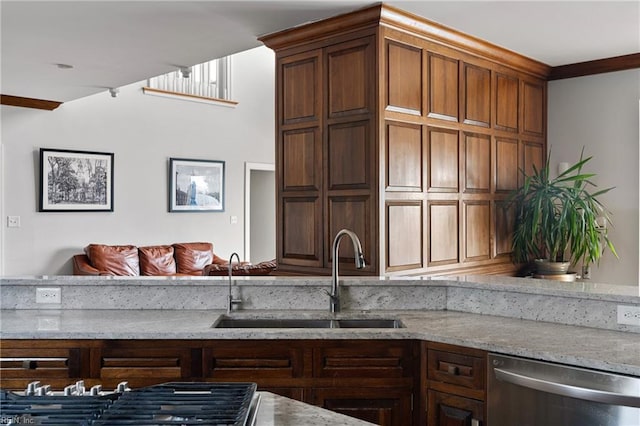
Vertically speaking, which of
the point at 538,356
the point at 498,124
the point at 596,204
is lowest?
the point at 538,356

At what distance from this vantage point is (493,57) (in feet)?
15.3

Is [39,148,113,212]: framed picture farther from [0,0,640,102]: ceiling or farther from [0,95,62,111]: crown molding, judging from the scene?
[0,0,640,102]: ceiling

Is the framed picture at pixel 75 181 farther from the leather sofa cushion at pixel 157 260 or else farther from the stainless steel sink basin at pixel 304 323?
the stainless steel sink basin at pixel 304 323

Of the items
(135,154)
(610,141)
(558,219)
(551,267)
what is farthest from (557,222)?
(135,154)

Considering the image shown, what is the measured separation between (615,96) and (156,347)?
Answer: 4.41 m

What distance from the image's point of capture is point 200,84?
9.03 meters

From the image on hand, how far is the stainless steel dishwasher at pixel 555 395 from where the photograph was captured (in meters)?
1.96

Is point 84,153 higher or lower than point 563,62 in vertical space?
lower

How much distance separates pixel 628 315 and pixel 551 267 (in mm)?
2619

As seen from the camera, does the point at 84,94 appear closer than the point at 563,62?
No

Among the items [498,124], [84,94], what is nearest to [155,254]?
[84,94]

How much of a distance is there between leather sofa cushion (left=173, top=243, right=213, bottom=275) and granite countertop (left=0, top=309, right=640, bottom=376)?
512 cm

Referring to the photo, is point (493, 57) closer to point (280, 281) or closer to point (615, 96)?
point (615, 96)

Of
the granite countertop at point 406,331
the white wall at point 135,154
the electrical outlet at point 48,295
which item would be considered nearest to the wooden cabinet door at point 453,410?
the granite countertop at point 406,331
